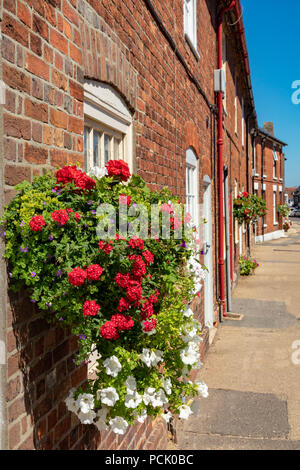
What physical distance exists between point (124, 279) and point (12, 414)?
2.28 ft

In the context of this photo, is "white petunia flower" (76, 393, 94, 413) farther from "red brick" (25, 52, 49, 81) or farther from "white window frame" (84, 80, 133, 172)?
"red brick" (25, 52, 49, 81)

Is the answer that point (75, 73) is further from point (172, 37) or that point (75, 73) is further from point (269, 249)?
point (269, 249)

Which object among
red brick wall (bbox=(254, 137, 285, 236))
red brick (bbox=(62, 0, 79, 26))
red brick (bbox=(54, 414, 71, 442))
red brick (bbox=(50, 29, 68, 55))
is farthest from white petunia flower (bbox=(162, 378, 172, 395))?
red brick wall (bbox=(254, 137, 285, 236))

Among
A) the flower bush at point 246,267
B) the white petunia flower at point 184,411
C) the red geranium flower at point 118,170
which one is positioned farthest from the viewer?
the flower bush at point 246,267

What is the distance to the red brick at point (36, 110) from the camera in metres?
1.83

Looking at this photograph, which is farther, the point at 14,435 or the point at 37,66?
the point at 37,66

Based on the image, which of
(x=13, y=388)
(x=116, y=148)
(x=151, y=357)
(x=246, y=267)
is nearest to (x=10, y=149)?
(x=13, y=388)

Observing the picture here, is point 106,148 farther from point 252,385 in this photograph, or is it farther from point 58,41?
point 252,385

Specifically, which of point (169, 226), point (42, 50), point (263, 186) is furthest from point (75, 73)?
point (263, 186)

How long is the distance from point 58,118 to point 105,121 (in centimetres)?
70

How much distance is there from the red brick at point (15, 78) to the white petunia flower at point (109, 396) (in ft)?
4.18

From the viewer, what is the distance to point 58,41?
82.4 inches

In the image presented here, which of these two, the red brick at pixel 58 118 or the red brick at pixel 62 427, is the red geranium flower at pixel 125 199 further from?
the red brick at pixel 62 427

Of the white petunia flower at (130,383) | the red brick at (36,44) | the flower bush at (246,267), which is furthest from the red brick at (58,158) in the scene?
the flower bush at (246,267)
